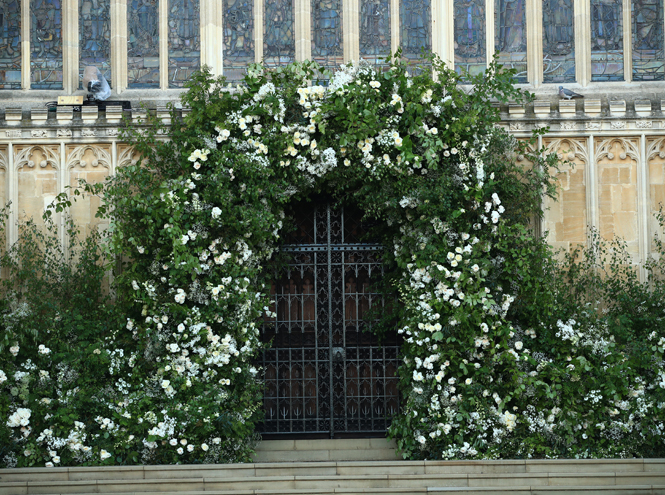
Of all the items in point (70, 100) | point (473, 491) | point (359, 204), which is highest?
point (70, 100)

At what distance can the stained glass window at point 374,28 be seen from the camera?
11.6 metres

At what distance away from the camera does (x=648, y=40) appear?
1155cm

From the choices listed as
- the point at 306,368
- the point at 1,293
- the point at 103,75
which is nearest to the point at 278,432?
the point at 306,368

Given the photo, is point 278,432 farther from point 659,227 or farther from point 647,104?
point 647,104

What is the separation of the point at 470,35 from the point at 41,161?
5.84 meters

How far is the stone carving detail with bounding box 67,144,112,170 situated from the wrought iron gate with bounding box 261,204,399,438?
8.23 ft

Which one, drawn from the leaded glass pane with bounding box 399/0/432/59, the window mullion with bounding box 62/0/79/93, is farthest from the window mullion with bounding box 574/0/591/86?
the window mullion with bounding box 62/0/79/93

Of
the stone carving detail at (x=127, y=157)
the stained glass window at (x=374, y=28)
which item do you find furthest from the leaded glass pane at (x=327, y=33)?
the stone carving detail at (x=127, y=157)

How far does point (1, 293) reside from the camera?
1067 cm

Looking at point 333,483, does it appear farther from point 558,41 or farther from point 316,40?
point 558,41

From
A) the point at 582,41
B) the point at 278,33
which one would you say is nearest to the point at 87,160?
the point at 278,33

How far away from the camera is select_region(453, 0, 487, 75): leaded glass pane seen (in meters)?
11.5

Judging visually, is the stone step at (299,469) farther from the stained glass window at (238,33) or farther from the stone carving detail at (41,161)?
the stained glass window at (238,33)

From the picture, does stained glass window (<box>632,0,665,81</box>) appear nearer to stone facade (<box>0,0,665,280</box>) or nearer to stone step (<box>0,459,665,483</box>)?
stone facade (<box>0,0,665,280</box>)
